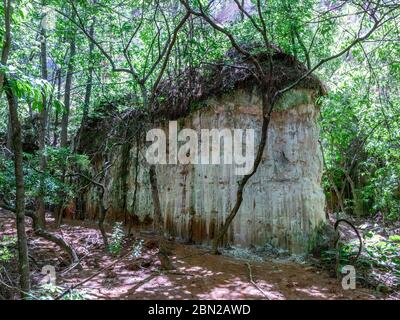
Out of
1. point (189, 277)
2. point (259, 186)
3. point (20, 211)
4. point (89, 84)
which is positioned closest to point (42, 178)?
point (20, 211)

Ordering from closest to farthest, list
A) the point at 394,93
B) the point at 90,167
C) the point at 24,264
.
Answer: the point at 24,264 → the point at 90,167 → the point at 394,93

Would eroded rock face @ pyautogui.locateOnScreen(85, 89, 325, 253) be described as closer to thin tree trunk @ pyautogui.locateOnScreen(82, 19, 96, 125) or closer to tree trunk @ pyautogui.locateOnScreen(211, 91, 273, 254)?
tree trunk @ pyautogui.locateOnScreen(211, 91, 273, 254)

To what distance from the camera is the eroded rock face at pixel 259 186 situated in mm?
5961

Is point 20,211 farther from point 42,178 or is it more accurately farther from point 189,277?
point 42,178

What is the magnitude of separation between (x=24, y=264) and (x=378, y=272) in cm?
471

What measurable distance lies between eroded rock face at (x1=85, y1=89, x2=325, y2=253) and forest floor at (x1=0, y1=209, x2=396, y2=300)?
1.62 feet

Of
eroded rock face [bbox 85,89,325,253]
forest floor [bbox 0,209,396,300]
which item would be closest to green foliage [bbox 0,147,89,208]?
forest floor [bbox 0,209,396,300]

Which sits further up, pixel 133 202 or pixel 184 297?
pixel 133 202

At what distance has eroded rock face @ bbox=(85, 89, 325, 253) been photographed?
5961mm

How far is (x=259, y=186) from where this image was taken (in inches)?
242

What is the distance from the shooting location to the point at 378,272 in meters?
5.17

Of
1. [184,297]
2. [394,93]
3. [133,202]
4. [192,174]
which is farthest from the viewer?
[394,93]

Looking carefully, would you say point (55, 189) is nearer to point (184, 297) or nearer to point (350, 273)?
point (184, 297)

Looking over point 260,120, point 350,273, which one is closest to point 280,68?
point 260,120
